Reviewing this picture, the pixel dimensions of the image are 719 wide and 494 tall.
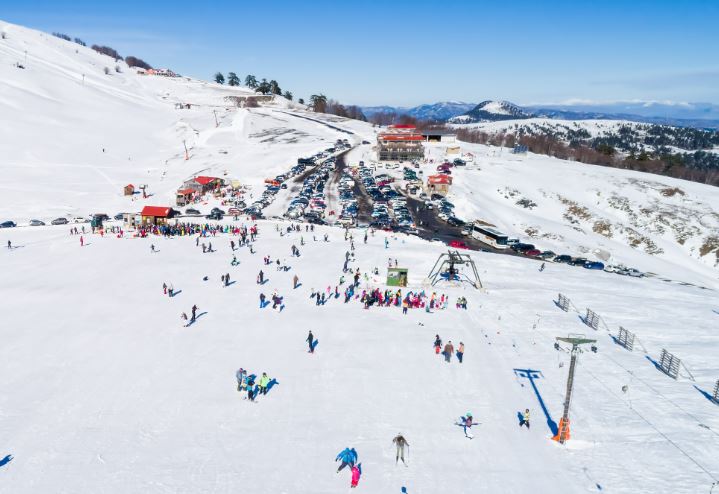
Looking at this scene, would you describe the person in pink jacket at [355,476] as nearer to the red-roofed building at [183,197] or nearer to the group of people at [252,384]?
the group of people at [252,384]

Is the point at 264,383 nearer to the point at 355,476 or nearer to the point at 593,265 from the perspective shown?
the point at 355,476

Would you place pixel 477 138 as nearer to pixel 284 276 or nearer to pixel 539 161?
pixel 539 161

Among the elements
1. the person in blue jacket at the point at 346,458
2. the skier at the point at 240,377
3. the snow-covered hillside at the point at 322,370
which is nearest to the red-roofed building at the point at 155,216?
the snow-covered hillside at the point at 322,370

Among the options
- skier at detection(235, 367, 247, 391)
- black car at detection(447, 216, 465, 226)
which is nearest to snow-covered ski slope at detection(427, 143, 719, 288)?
black car at detection(447, 216, 465, 226)

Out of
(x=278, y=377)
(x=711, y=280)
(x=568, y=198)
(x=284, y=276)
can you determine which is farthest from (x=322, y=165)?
(x=278, y=377)

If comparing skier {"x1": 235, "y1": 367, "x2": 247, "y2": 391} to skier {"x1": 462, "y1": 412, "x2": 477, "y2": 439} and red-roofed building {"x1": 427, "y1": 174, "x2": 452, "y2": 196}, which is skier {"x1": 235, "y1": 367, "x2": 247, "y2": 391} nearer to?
skier {"x1": 462, "y1": 412, "x2": 477, "y2": 439}

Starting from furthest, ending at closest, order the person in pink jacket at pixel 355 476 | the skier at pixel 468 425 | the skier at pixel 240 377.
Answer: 1. the skier at pixel 240 377
2. the skier at pixel 468 425
3. the person in pink jacket at pixel 355 476
